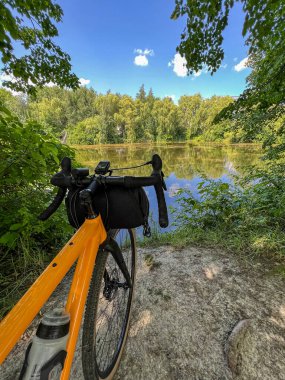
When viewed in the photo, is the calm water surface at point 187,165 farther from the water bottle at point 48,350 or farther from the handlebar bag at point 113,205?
the water bottle at point 48,350

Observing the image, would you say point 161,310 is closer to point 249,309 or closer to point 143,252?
point 249,309

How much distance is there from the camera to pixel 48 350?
46 cm

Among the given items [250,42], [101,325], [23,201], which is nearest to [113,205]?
[101,325]

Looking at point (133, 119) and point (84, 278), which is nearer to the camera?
point (84, 278)

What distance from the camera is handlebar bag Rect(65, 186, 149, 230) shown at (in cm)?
84

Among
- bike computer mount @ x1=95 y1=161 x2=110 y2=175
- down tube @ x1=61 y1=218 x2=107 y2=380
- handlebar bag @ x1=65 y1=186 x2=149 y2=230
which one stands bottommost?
down tube @ x1=61 y1=218 x2=107 y2=380

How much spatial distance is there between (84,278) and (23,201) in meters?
1.56

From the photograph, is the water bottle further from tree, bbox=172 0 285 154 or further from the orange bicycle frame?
tree, bbox=172 0 285 154

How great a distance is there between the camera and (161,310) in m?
1.50

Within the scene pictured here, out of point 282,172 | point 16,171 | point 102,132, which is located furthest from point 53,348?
point 102,132

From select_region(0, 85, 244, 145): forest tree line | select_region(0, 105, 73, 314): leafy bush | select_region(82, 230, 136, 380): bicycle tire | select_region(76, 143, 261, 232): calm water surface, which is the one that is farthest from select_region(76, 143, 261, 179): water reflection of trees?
select_region(0, 85, 244, 145): forest tree line

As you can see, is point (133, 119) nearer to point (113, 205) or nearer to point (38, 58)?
point (38, 58)

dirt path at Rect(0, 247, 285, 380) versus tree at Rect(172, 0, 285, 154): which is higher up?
tree at Rect(172, 0, 285, 154)

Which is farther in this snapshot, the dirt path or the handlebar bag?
the dirt path
